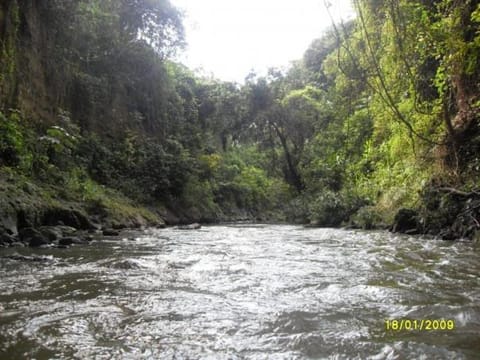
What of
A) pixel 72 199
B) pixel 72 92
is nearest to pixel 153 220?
pixel 72 199

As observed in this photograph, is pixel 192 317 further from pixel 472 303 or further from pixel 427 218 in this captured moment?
pixel 427 218

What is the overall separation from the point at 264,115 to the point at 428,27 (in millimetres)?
19515

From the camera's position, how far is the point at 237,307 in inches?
120

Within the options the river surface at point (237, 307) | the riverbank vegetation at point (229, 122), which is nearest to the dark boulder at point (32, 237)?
the riverbank vegetation at point (229, 122)

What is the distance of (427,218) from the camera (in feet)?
27.5

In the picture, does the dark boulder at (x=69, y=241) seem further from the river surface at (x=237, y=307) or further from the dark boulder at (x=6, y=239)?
the river surface at (x=237, y=307)

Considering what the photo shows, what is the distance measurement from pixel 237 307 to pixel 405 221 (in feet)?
23.5

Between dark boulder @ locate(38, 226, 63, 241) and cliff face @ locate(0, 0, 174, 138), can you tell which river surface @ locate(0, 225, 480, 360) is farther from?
cliff face @ locate(0, 0, 174, 138)

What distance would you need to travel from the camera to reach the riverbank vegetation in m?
6.88

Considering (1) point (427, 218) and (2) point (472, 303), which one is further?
(1) point (427, 218)
